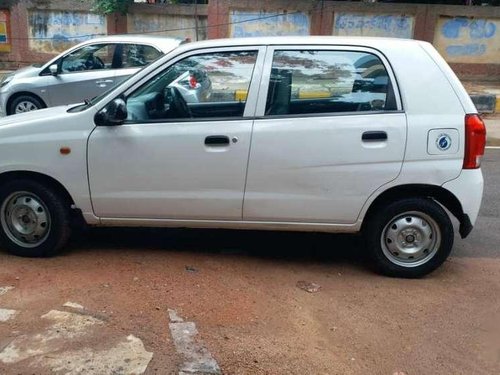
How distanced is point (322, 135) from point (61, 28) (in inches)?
653

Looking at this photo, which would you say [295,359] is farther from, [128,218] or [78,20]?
[78,20]

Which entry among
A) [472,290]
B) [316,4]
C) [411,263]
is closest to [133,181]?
[411,263]

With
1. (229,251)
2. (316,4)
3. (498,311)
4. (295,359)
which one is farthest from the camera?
(316,4)

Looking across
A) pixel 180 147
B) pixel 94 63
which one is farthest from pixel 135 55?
pixel 180 147

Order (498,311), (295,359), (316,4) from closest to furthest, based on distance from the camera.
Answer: (295,359)
(498,311)
(316,4)

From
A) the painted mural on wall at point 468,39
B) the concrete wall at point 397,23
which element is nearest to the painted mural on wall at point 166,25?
the concrete wall at point 397,23

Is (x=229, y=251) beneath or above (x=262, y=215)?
beneath

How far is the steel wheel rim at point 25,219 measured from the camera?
182 inches

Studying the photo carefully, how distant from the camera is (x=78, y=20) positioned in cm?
1881

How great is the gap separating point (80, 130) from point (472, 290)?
3.12m

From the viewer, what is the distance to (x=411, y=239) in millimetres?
4457

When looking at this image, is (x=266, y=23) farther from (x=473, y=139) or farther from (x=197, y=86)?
(x=473, y=139)

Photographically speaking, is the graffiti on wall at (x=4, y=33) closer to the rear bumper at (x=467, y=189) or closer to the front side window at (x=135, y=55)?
the front side window at (x=135, y=55)

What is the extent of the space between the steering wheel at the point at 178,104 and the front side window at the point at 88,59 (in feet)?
20.3
